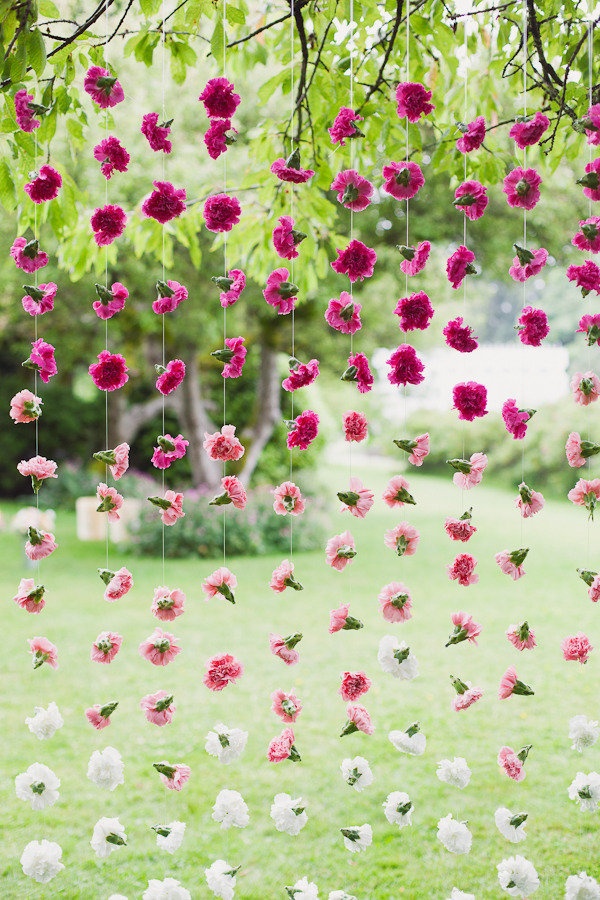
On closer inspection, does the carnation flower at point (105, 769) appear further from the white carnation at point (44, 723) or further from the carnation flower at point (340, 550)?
the carnation flower at point (340, 550)

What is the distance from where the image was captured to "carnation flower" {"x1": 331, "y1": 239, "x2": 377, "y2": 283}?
1848 millimetres

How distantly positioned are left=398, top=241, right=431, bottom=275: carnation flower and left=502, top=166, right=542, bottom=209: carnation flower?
8.8 inches

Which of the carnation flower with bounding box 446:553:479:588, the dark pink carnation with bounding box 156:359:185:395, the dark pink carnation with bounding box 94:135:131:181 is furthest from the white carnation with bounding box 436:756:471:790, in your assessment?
the dark pink carnation with bounding box 94:135:131:181

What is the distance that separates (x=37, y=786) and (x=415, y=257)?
5.16 ft

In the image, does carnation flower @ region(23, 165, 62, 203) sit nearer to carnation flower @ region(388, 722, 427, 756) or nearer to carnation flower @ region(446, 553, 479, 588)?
carnation flower @ region(446, 553, 479, 588)

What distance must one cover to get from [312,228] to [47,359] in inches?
53.1

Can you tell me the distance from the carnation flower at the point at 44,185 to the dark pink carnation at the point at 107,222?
0.38ft

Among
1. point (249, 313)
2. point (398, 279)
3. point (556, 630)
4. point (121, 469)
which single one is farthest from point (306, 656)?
point (249, 313)

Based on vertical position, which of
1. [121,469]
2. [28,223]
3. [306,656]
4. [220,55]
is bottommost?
[306,656]

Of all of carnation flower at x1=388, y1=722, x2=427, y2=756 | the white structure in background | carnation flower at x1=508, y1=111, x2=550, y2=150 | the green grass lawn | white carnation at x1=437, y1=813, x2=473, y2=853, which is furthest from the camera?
the white structure in background

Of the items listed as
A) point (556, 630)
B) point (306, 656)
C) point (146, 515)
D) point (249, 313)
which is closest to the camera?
point (306, 656)

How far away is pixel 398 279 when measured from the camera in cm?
781

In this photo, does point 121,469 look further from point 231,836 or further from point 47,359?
point 231,836

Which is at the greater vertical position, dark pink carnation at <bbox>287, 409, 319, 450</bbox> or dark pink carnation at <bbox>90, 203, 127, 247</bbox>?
dark pink carnation at <bbox>90, 203, 127, 247</bbox>
